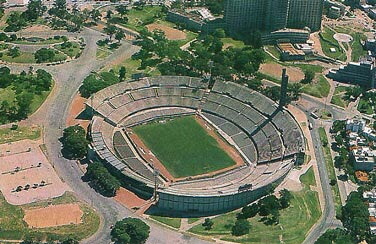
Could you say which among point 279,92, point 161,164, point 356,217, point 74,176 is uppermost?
point 356,217

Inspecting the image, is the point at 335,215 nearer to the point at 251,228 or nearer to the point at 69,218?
the point at 251,228

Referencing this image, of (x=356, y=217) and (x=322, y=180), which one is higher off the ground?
(x=356, y=217)

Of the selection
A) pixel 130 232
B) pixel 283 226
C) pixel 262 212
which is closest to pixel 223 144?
pixel 262 212

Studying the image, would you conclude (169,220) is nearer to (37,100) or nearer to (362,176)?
(362,176)

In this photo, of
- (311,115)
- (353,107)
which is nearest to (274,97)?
(311,115)

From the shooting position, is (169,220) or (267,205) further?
(267,205)

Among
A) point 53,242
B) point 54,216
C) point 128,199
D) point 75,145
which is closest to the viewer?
point 53,242
